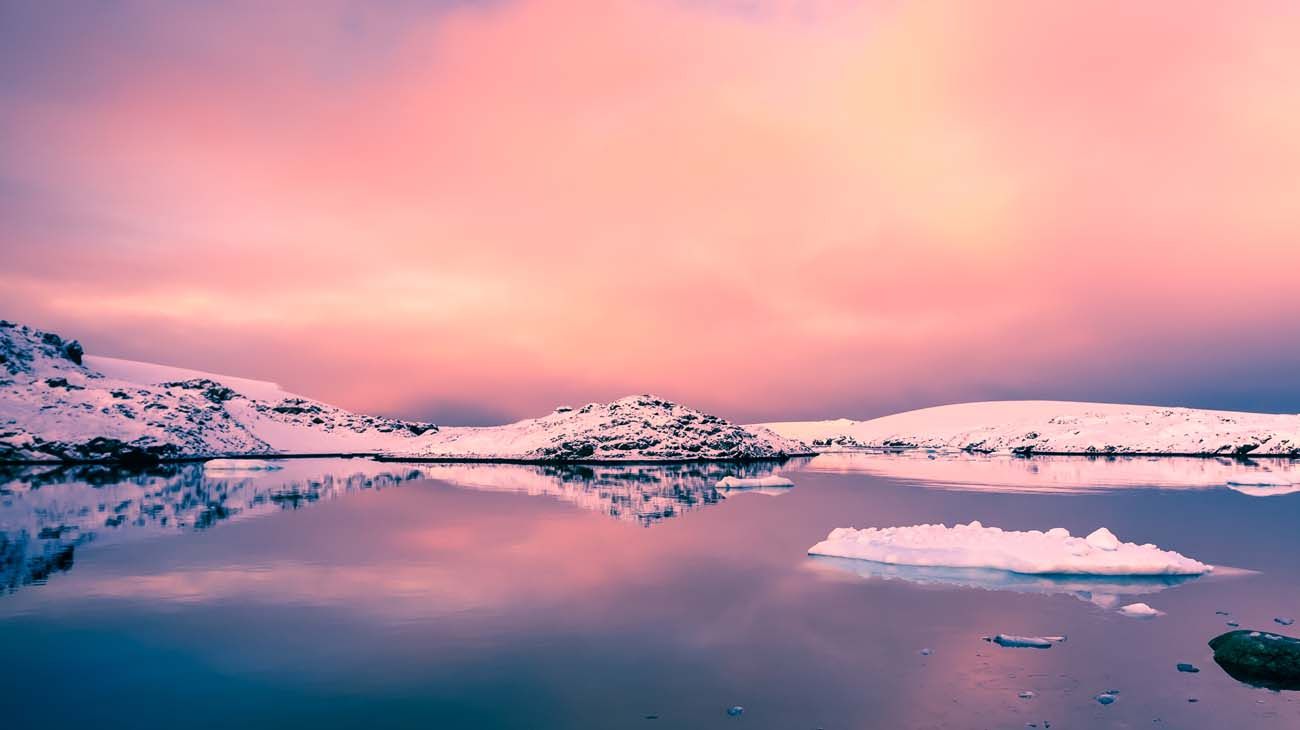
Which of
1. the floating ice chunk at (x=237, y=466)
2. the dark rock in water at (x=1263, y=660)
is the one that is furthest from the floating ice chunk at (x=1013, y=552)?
the floating ice chunk at (x=237, y=466)

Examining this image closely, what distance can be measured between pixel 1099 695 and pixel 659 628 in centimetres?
677

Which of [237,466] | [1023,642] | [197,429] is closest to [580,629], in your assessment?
[1023,642]

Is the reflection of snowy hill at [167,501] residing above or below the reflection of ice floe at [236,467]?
below

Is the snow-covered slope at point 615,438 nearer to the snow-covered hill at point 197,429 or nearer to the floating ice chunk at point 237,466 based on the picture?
the snow-covered hill at point 197,429

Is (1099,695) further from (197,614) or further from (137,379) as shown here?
(137,379)

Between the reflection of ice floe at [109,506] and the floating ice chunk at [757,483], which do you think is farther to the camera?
the floating ice chunk at [757,483]

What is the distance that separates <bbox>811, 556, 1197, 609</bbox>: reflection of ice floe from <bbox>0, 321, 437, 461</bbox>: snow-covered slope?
96.7 metres

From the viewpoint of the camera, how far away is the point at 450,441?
375 feet

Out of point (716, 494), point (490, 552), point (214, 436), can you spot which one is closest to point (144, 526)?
point (490, 552)

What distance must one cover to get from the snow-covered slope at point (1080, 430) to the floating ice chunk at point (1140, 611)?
11939 centimetres

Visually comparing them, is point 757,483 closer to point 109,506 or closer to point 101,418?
point 109,506

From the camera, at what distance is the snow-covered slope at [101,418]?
8462 centimetres

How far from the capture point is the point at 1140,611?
14.1m

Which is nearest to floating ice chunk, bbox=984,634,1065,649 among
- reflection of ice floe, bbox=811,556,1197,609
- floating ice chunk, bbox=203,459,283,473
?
reflection of ice floe, bbox=811,556,1197,609
